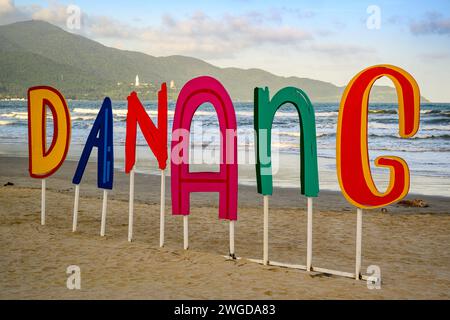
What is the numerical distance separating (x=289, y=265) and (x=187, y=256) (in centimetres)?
162

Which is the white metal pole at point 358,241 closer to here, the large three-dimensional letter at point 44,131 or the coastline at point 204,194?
the large three-dimensional letter at point 44,131

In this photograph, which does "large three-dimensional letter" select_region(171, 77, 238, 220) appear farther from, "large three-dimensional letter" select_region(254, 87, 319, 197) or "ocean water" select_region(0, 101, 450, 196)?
"ocean water" select_region(0, 101, 450, 196)

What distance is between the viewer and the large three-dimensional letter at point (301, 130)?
8.30 metres

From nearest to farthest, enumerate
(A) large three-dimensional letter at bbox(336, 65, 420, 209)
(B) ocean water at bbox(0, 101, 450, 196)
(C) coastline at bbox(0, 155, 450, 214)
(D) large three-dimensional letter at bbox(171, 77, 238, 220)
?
(A) large three-dimensional letter at bbox(336, 65, 420, 209) → (D) large three-dimensional letter at bbox(171, 77, 238, 220) → (C) coastline at bbox(0, 155, 450, 214) → (B) ocean water at bbox(0, 101, 450, 196)

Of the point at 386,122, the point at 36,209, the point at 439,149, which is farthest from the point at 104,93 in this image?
the point at 36,209

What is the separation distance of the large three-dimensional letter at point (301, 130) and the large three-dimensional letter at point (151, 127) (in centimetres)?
165

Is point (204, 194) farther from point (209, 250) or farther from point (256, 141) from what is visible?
point (256, 141)

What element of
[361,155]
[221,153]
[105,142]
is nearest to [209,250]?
[221,153]

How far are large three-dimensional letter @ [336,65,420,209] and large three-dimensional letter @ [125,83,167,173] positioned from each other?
9.53ft

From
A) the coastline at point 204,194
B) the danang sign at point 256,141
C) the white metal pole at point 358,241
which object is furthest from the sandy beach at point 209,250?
the danang sign at point 256,141

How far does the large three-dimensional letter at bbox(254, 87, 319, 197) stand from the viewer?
8297mm

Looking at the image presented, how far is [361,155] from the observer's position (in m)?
7.85

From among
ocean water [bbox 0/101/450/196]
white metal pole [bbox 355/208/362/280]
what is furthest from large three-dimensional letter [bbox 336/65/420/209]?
ocean water [bbox 0/101/450/196]

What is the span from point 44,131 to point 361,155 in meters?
6.06
